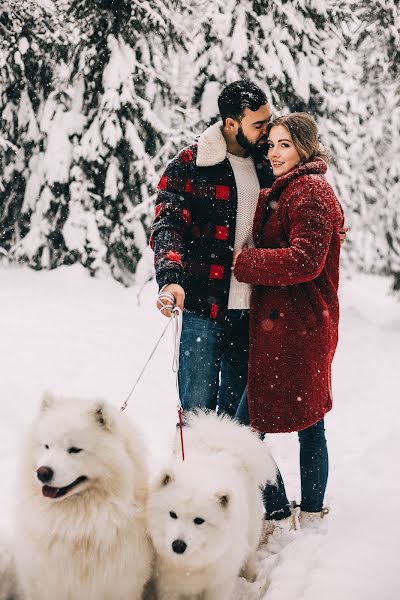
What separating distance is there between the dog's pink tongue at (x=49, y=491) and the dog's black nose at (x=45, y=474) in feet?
0.27

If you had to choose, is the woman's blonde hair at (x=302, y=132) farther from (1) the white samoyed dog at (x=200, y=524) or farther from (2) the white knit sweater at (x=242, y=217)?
(1) the white samoyed dog at (x=200, y=524)

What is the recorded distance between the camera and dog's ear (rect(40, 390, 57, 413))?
89.0 inches

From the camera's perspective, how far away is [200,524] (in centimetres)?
225

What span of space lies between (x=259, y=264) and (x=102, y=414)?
1.01m

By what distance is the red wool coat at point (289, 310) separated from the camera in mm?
2455

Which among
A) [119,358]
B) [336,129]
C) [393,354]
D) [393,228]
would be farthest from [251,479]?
[393,228]

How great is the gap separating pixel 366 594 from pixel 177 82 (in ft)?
30.2

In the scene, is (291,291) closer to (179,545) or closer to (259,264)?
(259,264)

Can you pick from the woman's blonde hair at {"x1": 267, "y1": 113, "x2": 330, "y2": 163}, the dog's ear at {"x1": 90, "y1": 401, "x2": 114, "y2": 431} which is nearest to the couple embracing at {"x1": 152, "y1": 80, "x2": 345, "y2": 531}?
the woman's blonde hair at {"x1": 267, "y1": 113, "x2": 330, "y2": 163}

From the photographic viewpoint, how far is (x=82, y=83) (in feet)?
28.3

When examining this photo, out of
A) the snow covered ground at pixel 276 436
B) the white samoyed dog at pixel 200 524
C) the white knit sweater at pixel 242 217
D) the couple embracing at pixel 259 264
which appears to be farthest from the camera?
the white knit sweater at pixel 242 217

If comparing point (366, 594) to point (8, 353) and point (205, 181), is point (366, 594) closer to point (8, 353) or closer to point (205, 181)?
point (205, 181)

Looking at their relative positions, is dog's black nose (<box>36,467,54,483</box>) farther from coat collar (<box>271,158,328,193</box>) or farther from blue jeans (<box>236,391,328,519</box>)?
coat collar (<box>271,158,328,193</box>)

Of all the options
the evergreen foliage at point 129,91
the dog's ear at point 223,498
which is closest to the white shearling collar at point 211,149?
the dog's ear at point 223,498
